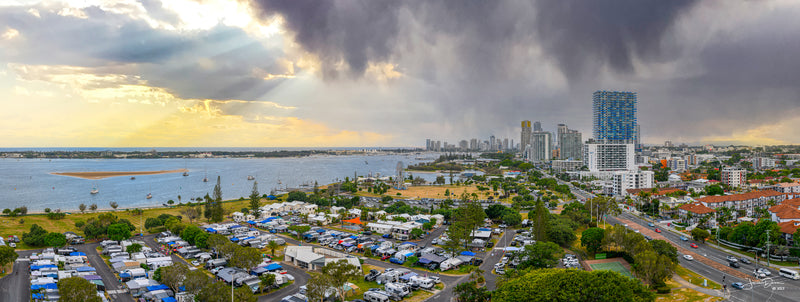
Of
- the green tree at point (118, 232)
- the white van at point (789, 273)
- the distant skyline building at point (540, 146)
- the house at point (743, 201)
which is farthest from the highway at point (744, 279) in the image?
the distant skyline building at point (540, 146)

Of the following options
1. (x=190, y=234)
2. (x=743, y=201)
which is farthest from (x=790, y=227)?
(x=190, y=234)

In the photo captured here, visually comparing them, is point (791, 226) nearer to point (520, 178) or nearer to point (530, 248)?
point (530, 248)

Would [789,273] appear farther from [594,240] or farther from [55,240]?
[55,240]

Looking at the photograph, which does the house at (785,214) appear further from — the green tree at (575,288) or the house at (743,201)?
the green tree at (575,288)

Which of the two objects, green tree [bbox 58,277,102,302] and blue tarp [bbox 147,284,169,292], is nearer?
green tree [bbox 58,277,102,302]

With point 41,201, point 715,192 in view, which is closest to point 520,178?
point 715,192

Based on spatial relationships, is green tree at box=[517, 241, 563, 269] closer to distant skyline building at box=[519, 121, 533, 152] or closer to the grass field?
the grass field

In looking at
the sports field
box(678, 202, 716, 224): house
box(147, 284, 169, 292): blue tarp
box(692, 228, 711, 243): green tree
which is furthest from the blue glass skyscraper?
box(147, 284, 169, 292): blue tarp

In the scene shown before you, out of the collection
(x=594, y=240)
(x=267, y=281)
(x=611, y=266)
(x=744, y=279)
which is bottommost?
(x=611, y=266)
